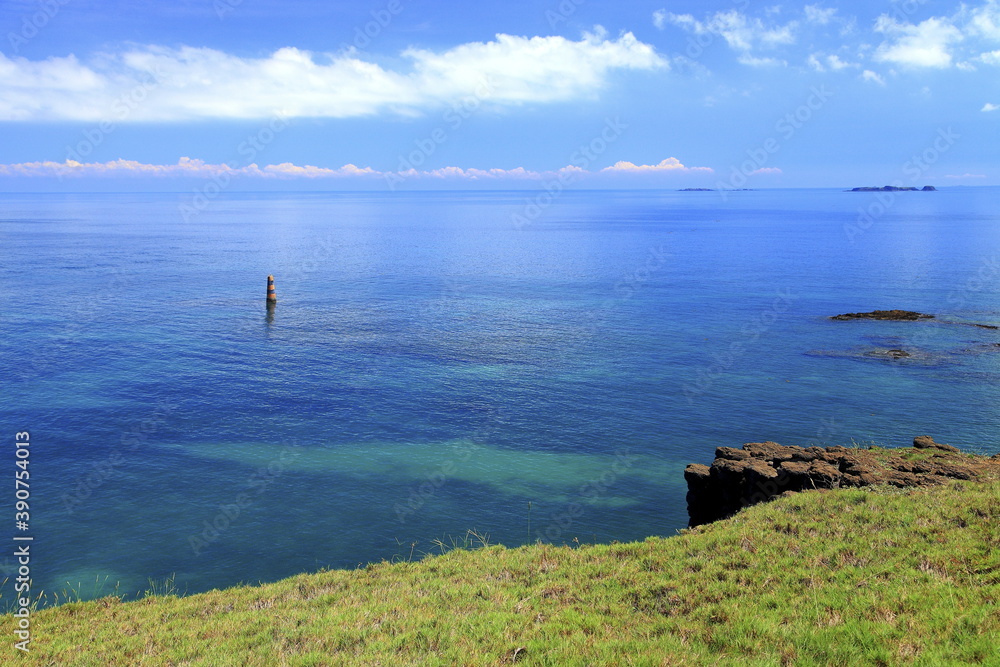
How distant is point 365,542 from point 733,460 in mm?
14802

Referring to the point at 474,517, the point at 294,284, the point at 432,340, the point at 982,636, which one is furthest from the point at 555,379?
the point at 294,284

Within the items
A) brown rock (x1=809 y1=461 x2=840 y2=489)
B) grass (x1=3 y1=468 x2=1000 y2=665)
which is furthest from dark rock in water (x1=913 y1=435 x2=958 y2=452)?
grass (x1=3 y1=468 x2=1000 y2=665)

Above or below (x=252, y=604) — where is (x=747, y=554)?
above

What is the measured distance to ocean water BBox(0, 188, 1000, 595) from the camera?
95.8 feet

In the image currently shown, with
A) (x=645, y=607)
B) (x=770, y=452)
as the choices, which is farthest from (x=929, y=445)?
(x=645, y=607)

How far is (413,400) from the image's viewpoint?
45.2 m

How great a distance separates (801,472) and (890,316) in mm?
49987

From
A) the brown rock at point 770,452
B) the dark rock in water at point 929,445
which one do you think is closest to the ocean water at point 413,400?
the brown rock at point 770,452

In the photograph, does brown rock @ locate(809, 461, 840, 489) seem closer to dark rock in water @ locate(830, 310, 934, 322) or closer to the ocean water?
the ocean water

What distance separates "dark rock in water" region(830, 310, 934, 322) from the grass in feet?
170

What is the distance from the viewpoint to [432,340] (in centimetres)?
6150

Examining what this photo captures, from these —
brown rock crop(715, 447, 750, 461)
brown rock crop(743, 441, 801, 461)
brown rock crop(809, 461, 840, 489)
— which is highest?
brown rock crop(809, 461, 840, 489)

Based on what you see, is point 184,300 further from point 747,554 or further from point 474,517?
point 747,554

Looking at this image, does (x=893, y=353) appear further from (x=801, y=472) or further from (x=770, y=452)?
(x=801, y=472)
